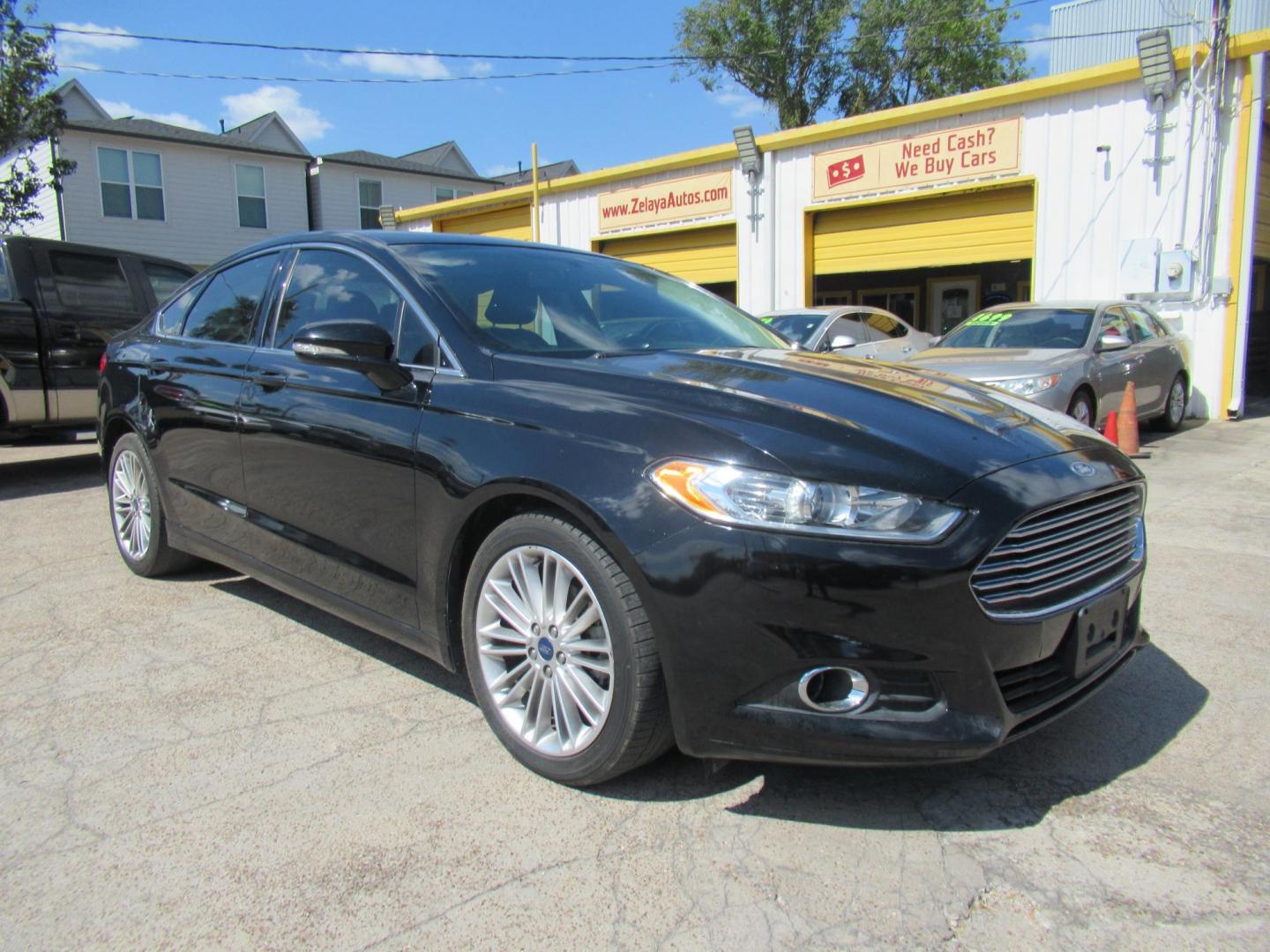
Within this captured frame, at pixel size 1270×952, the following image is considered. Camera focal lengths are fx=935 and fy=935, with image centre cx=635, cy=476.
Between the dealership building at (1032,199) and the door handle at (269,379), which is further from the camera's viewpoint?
the dealership building at (1032,199)

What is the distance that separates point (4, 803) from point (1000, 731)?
265 centimetres

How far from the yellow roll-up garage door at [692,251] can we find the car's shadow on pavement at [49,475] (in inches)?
389

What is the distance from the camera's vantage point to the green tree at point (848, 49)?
31.7 metres

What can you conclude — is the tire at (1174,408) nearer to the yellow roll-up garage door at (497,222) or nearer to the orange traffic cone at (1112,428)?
the orange traffic cone at (1112,428)

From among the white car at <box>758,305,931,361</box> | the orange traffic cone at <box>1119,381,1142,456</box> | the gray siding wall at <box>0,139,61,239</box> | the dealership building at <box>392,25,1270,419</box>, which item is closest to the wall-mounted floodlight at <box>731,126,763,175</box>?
the dealership building at <box>392,25,1270,419</box>

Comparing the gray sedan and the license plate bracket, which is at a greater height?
the gray sedan

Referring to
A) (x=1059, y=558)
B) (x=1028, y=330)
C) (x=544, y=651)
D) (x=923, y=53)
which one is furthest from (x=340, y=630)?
(x=923, y=53)

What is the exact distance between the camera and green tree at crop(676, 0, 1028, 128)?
104 ft

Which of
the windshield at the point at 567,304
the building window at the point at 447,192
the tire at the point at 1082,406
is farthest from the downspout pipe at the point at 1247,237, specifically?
the building window at the point at 447,192

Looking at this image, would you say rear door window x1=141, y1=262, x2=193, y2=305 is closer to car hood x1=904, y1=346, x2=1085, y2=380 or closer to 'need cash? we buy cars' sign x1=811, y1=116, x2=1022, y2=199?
car hood x1=904, y1=346, x2=1085, y2=380

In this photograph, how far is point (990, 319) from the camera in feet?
32.6

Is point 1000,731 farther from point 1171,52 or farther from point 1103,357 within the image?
point 1171,52

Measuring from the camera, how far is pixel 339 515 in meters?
3.23

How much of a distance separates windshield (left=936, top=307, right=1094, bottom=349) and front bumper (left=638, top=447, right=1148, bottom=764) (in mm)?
7543
